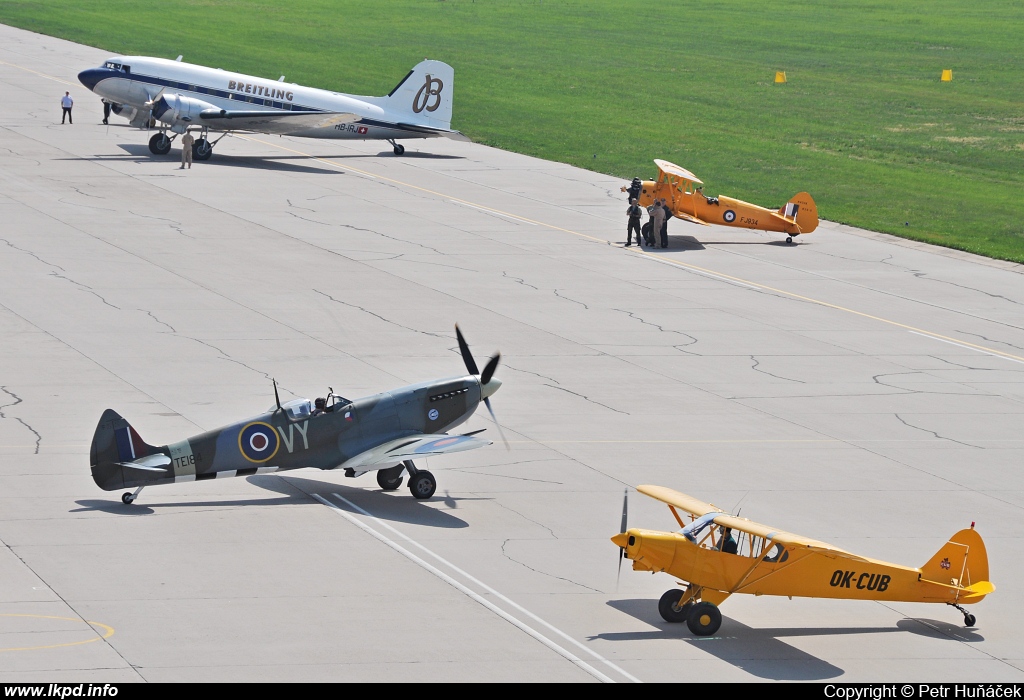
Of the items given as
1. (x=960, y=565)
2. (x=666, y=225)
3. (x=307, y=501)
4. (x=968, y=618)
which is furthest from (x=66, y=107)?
(x=968, y=618)

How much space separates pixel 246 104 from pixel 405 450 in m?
35.4

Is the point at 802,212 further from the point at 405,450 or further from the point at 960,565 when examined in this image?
the point at 960,565

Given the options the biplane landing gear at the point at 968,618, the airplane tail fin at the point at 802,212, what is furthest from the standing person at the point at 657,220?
the biplane landing gear at the point at 968,618

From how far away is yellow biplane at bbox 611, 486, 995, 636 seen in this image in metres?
15.6

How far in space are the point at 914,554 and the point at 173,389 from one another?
13.4 meters

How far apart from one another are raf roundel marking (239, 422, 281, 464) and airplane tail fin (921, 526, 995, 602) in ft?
29.7

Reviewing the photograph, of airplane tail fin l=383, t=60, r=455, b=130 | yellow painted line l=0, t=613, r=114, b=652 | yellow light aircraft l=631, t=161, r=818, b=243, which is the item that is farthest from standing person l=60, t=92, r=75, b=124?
yellow painted line l=0, t=613, r=114, b=652

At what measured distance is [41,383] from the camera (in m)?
24.8

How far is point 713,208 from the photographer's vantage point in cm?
4281

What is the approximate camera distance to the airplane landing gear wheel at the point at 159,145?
51812 mm

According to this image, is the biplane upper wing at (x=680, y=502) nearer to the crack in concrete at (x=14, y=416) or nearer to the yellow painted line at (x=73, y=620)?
the yellow painted line at (x=73, y=620)

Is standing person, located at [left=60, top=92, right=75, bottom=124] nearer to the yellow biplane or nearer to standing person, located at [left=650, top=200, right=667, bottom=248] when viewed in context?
standing person, located at [left=650, top=200, right=667, bottom=248]

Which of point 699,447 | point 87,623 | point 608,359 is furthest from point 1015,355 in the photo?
point 87,623

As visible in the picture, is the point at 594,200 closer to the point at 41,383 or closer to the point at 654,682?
the point at 41,383
